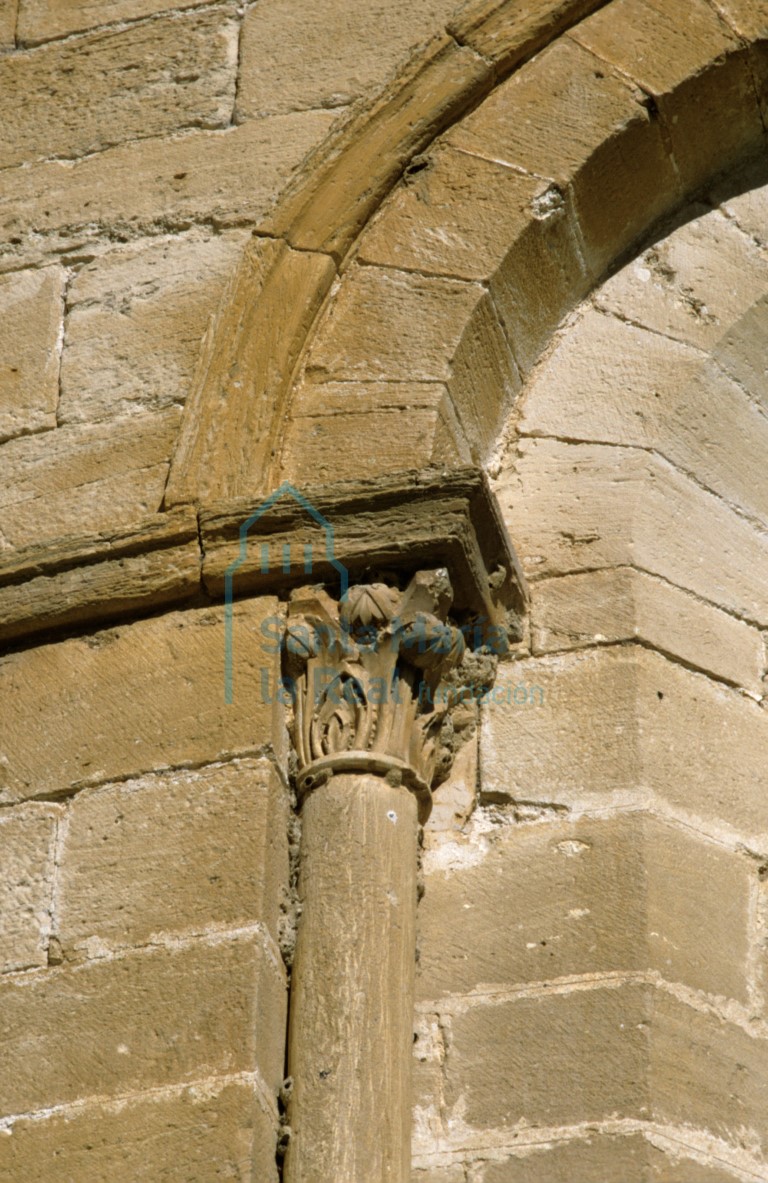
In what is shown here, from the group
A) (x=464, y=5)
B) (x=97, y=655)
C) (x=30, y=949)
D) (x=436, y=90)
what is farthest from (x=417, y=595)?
(x=464, y=5)

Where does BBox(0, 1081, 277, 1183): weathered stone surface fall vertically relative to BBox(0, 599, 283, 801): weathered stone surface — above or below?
below

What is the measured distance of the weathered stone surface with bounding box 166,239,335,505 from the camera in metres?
4.07

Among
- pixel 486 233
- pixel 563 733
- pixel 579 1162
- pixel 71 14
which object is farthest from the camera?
pixel 71 14

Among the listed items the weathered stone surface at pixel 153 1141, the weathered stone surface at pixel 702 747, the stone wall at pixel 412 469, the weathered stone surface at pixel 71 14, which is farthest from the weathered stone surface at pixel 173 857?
the weathered stone surface at pixel 71 14

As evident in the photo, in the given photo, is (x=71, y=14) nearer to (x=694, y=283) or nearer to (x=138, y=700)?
(x=694, y=283)

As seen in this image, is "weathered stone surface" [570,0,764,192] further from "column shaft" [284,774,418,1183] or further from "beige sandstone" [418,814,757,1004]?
"column shaft" [284,774,418,1183]

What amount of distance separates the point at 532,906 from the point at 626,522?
97 cm

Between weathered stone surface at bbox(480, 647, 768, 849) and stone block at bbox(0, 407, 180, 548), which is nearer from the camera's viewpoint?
weathered stone surface at bbox(480, 647, 768, 849)

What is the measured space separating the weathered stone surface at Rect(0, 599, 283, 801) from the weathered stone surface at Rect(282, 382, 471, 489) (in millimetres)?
355

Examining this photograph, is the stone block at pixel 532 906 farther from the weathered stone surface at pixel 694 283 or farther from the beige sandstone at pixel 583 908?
the weathered stone surface at pixel 694 283

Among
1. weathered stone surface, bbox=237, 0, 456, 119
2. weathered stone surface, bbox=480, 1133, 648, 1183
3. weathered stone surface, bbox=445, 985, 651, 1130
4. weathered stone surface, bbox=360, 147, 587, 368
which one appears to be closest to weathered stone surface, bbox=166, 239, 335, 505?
weathered stone surface, bbox=360, 147, 587, 368

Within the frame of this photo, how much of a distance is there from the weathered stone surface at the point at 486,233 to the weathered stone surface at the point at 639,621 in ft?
2.07

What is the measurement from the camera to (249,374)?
4211 mm

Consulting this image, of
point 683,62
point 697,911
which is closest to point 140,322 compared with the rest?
point 683,62
